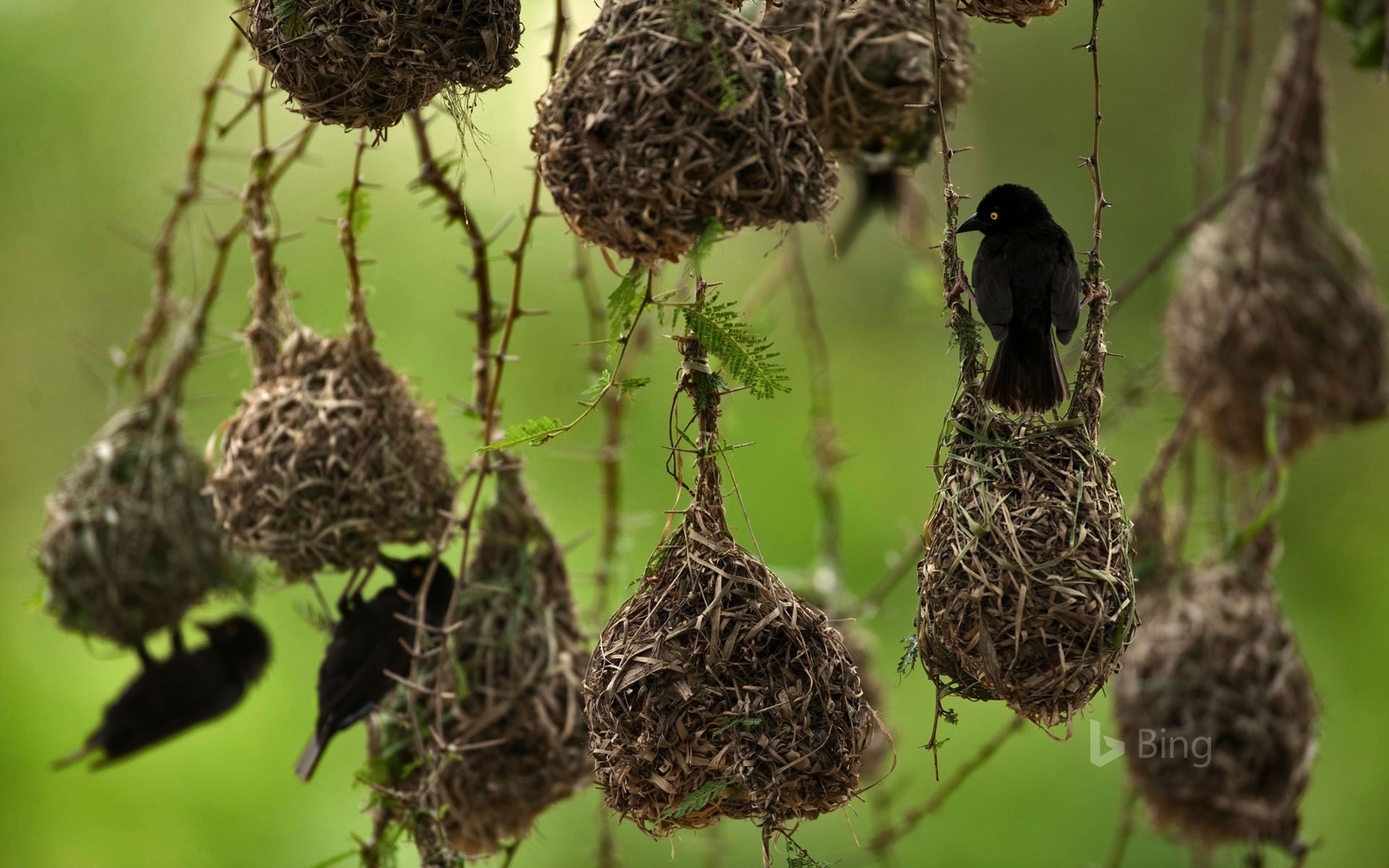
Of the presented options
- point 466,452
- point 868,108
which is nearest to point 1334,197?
point 868,108

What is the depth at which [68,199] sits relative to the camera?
19.9 ft

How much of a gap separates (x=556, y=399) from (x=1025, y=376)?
4.79 m

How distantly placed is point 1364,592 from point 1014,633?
214 inches

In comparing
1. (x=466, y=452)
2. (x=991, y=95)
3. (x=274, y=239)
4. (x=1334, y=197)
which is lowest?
(x=466, y=452)

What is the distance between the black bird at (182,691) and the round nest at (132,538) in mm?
294

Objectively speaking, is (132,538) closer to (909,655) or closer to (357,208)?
(357,208)

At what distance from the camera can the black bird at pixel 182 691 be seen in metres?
3.09

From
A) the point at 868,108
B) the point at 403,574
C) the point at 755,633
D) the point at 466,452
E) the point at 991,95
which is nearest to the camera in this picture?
the point at 755,633

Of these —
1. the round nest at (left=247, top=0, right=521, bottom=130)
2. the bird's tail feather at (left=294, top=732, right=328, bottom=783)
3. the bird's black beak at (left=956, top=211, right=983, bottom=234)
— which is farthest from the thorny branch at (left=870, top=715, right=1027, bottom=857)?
the round nest at (left=247, top=0, right=521, bottom=130)

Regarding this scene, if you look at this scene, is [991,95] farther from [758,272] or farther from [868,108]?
[868,108]

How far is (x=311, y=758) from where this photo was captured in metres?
2.49

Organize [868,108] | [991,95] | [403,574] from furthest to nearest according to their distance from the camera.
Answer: [991,95] < [403,574] < [868,108]

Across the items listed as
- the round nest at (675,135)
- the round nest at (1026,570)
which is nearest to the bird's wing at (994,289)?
the round nest at (1026,570)

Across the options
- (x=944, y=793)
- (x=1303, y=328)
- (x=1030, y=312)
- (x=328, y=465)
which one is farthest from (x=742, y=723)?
(x=1303, y=328)
